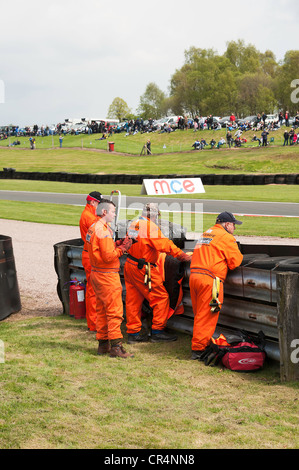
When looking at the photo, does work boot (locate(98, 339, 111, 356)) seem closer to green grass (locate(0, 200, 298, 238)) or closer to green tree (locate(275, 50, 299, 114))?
green grass (locate(0, 200, 298, 238))

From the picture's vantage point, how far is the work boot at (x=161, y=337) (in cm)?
666

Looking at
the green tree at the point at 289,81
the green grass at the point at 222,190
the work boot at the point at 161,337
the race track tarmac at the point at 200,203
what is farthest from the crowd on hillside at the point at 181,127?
the work boot at the point at 161,337

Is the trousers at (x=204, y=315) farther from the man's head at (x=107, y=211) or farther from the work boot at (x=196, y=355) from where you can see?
the man's head at (x=107, y=211)

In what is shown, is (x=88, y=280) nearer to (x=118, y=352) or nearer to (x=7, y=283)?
(x=118, y=352)

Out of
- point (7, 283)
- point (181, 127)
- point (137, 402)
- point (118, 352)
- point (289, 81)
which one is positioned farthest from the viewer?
point (289, 81)

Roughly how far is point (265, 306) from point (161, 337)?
1606 millimetres

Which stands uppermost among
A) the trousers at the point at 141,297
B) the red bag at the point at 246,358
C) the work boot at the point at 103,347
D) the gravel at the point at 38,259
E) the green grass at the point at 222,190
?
the trousers at the point at 141,297

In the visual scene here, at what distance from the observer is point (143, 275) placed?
260 inches

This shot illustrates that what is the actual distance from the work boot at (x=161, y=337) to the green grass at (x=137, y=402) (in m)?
0.10

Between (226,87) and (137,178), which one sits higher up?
(226,87)

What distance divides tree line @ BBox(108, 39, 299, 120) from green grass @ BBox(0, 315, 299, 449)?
223ft

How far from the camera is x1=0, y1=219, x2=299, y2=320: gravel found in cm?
900

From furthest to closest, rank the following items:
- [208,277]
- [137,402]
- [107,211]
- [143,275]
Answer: [143,275] → [107,211] → [208,277] → [137,402]

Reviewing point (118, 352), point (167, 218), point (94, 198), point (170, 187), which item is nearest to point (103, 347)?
point (118, 352)
